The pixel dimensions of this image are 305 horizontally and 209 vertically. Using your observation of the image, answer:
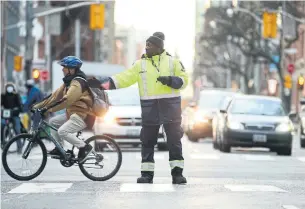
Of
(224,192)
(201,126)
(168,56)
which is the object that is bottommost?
(201,126)

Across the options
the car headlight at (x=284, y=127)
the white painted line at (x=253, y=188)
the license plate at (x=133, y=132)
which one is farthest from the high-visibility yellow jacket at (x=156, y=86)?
the license plate at (x=133, y=132)

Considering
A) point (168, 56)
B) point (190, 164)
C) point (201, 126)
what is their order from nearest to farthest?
point (168, 56)
point (190, 164)
point (201, 126)

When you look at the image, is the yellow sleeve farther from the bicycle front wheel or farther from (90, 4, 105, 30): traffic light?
(90, 4, 105, 30): traffic light

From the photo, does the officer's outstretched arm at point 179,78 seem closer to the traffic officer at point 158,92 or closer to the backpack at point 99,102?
Result: the traffic officer at point 158,92

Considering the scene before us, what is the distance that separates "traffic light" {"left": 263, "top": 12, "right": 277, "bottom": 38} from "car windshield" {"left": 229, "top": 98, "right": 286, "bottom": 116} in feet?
66.9

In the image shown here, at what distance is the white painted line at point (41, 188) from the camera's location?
46.0 ft

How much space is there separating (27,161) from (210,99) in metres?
22.1

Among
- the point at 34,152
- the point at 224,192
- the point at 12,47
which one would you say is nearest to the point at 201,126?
the point at 34,152

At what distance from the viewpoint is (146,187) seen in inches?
576

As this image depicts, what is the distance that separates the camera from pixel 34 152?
54.1ft

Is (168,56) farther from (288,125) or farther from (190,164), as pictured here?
(288,125)

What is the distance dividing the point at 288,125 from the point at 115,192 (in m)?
14.2

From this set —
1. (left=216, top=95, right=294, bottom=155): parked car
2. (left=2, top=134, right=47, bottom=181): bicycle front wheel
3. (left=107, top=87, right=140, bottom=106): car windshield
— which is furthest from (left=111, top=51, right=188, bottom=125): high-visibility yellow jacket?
(left=107, top=87, right=140, bottom=106): car windshield

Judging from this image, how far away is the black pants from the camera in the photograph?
50.8 ft
